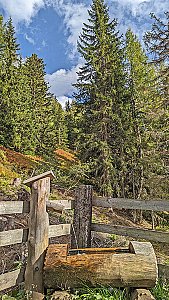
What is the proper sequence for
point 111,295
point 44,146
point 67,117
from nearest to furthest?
point 111,295 → point 44,146 → point 67,117

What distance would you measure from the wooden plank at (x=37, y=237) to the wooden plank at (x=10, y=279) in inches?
4.5

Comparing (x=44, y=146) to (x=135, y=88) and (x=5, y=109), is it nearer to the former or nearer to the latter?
(x=5, y=109)

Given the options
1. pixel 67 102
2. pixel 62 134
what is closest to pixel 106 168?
pixel 62 134

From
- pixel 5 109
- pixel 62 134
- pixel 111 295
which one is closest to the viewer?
pixel 111 295

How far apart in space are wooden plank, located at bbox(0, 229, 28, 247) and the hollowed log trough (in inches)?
19.8

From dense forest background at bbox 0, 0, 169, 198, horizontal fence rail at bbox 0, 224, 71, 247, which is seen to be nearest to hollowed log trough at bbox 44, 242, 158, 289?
horizontal fence rail at bbox 0, 224, 71, 247

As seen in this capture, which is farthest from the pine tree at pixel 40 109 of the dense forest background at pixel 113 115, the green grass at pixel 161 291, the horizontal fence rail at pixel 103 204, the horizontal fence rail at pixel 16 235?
the green grass at pixel 161 291

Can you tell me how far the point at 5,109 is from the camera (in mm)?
22797

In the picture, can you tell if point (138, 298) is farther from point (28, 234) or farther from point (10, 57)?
point (10, 57)

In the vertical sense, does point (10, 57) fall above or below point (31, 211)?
above

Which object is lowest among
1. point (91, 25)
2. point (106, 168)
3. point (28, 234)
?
point (28, 234)

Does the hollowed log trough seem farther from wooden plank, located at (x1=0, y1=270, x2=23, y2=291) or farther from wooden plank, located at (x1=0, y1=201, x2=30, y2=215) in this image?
wooden plank, located at (x1=0, y1=201, x2=30, y2=215)

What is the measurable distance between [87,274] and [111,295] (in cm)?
41

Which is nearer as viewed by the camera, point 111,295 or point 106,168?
point 111,295
